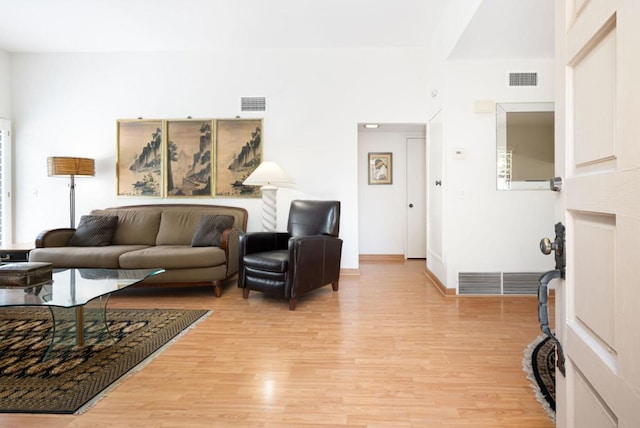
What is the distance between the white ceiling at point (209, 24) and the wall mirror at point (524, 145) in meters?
1.32

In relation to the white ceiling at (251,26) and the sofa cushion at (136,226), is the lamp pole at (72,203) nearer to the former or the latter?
the sofa cushion at (136,226)

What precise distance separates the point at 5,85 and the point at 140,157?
203 cm

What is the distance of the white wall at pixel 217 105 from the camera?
15.4ft

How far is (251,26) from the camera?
4.09 meters

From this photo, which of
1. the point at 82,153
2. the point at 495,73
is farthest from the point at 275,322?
the point at 82,153

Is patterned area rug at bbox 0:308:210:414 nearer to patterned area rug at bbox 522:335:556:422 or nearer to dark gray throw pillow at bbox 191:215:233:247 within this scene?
dark gray throw pillow at bbox 191:215:233:247

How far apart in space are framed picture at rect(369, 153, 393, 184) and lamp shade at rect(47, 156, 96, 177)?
3.99 m

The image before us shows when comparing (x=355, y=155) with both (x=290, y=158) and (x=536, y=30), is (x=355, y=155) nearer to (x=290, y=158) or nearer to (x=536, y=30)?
(x=290, y=158)

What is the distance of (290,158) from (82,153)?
277 centimetres

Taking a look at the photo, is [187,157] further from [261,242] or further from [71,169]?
[261,242]

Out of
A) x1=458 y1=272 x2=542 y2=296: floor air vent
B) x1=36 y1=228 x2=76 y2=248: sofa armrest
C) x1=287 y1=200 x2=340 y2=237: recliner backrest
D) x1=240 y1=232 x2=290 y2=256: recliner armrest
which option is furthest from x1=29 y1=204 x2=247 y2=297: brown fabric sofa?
x1=458 y1=272 x2=542 y2=296: floor air vent

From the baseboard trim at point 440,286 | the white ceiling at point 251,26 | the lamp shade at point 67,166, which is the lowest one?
the baseboard trim at point 440,286

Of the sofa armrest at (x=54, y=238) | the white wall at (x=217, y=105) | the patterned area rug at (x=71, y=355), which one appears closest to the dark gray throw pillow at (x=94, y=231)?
the sofa armrest at (x=54, y=238)


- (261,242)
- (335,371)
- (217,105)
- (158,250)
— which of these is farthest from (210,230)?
(335,371)
